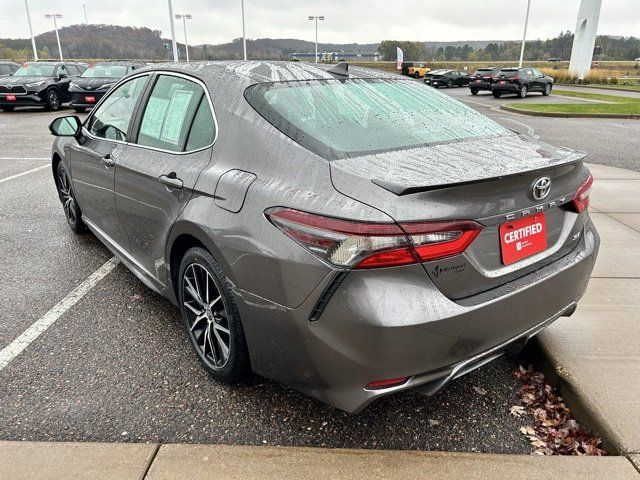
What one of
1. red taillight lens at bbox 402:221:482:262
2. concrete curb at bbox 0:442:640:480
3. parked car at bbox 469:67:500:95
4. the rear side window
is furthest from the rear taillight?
parked car at bbox 469:67:500:95

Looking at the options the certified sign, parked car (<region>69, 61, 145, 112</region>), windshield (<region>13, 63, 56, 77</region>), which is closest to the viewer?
the certified sign

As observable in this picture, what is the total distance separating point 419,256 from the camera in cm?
189

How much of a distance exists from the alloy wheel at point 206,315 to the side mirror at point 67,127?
2.04 metres

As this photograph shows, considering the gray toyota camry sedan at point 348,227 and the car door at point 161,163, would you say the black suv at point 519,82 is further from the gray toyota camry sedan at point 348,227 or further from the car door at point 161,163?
the car door at point 161,163

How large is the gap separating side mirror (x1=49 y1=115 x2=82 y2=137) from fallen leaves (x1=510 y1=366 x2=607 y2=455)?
12.0 ft

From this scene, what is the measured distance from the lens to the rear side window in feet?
9.32

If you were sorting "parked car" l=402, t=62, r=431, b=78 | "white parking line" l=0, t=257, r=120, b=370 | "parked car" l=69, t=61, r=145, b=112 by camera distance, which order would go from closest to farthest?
"white parking line" l=0, t=257, r=120, b=370, "parked car" l=69, t=61, r=145, b=112, "parked car" l=402, t=62, r=431, b=78

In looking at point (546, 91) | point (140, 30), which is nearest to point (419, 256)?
point (546, 91)

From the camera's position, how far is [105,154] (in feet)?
11.7

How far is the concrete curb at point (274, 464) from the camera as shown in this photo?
2.08 m

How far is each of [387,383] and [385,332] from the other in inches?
10.1

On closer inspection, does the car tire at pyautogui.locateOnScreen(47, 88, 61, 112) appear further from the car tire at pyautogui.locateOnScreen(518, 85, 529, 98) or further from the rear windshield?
the car tire at pyautogui.locateOnScreen(518, 85, 529, 98)

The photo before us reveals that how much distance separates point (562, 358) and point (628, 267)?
1.72 metres

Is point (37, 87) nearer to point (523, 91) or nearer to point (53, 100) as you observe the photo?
point (53, 100)
